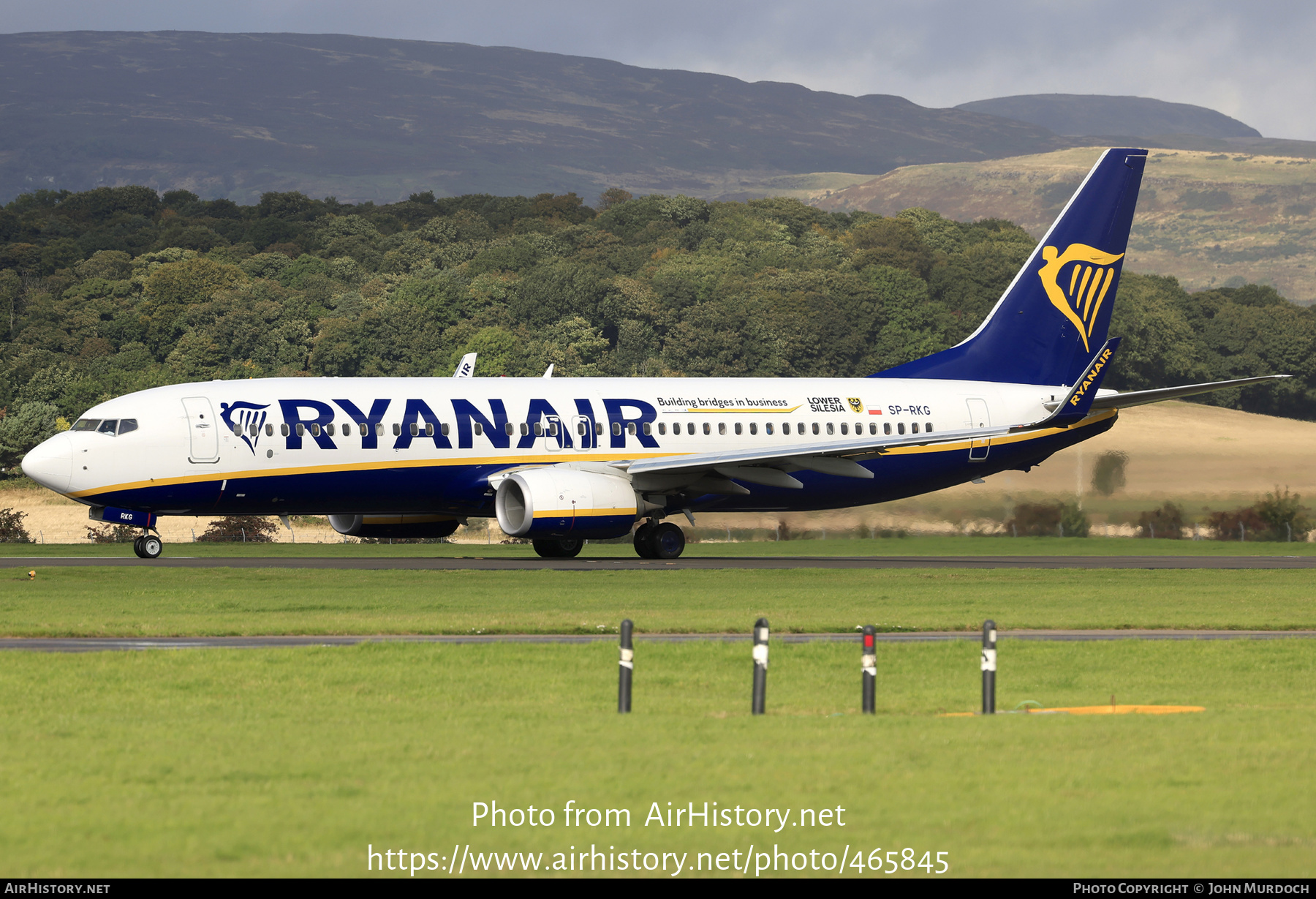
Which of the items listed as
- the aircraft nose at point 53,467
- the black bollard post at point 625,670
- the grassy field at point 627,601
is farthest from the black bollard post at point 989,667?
the aircraft nose at point 53,467

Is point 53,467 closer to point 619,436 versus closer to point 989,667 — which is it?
point 619,436

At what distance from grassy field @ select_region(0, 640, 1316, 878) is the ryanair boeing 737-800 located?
2009 centimetres

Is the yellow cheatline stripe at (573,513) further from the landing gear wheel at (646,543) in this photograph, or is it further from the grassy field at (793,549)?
the grassy field at (793,549)

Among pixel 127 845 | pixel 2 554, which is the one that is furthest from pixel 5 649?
pixel 2 554

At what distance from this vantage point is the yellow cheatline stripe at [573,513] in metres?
42.7

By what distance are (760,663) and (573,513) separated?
26.3 metres

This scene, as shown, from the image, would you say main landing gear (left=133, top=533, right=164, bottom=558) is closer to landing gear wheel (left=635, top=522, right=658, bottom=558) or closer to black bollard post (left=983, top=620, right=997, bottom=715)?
landing gear wheel (left=635, top=522, right=658, bottom=558)

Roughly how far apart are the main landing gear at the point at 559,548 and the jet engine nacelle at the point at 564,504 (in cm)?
277

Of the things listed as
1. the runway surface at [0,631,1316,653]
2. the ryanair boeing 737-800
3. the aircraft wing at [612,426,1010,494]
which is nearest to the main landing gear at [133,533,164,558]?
the ryanair boeing 737-800

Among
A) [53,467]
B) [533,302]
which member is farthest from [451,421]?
[533,302]

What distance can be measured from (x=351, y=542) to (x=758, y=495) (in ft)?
56.4

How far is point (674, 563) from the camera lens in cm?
4662

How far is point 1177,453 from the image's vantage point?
59125 millimetres
